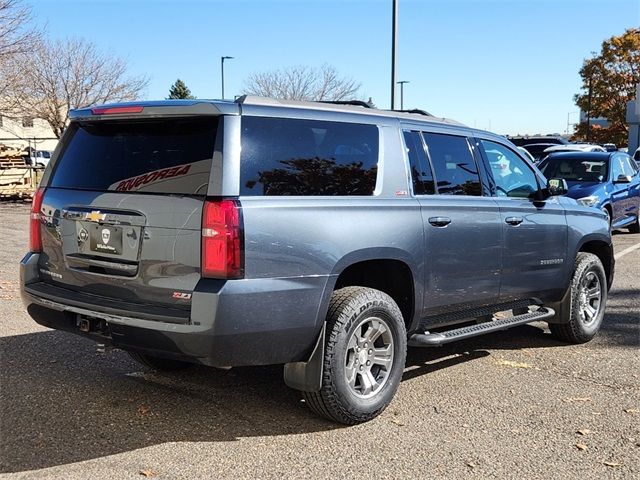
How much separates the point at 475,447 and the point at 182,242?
2008 mm

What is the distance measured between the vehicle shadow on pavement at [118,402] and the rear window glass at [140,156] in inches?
55.8

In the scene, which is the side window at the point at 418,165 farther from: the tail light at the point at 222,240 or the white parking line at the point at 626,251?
the white parking line at the point at 626,251

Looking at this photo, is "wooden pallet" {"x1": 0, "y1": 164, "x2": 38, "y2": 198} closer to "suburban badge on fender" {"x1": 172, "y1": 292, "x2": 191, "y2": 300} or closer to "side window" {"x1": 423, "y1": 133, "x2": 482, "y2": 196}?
"side window" {"x1": 423, "y1": 133, "x2": 482, "y2": 196}

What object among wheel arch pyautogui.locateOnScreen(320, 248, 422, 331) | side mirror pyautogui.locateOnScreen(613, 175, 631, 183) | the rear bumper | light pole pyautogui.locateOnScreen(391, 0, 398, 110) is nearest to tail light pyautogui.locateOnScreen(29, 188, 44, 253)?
the rear bumper

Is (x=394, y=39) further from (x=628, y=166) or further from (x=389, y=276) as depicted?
(x=389, y=276)

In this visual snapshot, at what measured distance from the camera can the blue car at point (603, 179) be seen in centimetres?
1261

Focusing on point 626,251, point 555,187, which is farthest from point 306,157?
point 626,251

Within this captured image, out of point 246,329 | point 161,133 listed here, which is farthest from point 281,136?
point 246,329

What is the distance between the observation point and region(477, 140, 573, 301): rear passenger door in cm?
541

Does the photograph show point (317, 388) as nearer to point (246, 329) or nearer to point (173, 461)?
point (246, 329)

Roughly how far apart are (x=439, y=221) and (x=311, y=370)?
143cm

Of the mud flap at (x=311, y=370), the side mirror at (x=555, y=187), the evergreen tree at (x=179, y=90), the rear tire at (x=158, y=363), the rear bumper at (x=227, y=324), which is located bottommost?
the rear tire at (x=158, y=363)

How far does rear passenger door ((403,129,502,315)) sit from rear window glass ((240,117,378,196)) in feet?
1.50

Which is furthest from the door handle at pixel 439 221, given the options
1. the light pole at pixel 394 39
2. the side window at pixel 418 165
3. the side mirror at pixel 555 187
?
the light pole at pixel 394 39
